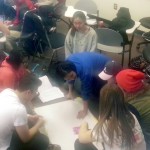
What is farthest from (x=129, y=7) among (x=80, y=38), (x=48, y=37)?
(x=80, y=38)

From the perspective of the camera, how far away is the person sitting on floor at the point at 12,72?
2.80 m

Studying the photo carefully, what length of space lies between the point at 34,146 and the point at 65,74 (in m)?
0.65

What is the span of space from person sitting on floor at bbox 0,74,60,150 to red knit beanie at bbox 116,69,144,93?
669 millimetres

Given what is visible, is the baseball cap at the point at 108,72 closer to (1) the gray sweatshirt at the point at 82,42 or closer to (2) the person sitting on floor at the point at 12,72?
(2) the person sitting on floor at the point at 12,72

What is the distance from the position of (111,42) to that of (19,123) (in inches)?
86.3

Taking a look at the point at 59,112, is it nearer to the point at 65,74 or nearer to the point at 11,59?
the point at 65,74

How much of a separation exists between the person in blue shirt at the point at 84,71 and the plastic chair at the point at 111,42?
1094mm

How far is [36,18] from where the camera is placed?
386cm

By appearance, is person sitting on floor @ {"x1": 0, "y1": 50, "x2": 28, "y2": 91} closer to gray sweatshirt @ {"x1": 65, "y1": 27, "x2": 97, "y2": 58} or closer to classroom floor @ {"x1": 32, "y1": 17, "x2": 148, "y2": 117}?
classroom floor @ {"x1": 32, "y1": 17, "x2": 148, "y2": 117}

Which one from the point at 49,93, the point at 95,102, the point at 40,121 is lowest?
the point at 95,102

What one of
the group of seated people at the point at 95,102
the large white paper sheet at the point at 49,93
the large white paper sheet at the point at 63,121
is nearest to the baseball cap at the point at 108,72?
the group of seated people at the point at 95,102

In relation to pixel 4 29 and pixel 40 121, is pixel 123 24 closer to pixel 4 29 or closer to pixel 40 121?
pixel 4 29

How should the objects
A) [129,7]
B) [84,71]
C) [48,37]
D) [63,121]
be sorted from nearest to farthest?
1. [63,121]
2. [84,71]
3. [48,37]
4. [129,7]

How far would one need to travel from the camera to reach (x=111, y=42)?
4.00 meters
